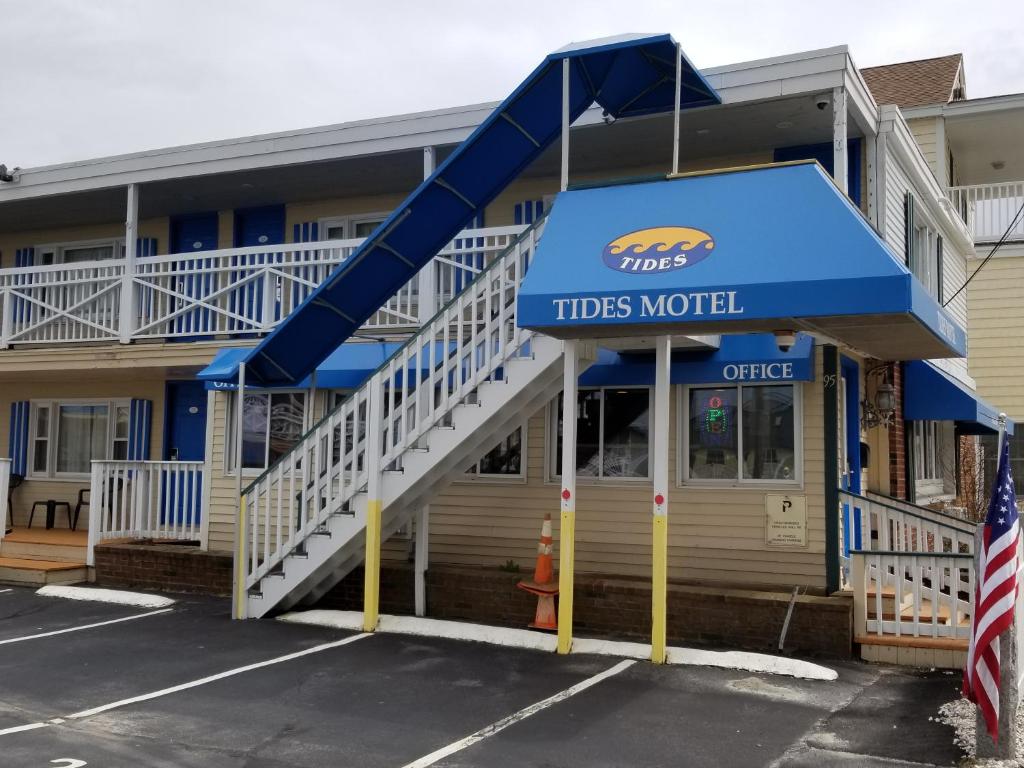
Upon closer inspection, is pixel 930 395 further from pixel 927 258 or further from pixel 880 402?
pixel 927 258

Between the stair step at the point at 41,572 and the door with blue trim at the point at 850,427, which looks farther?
the stair step at the point at 41,572

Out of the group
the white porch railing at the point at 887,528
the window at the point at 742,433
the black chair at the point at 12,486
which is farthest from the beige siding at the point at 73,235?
the white porch railing at the point at 887,528

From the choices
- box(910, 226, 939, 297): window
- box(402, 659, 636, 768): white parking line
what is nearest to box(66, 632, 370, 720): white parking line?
box(402, 659, 636, 768): white parking line

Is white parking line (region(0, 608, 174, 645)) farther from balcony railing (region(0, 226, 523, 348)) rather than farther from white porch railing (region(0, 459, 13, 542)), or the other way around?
white porch railing (region(0, 459, 13, 542))

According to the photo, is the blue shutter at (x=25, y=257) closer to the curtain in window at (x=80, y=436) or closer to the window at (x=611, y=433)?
the curtain in window at (x=80, y=436)

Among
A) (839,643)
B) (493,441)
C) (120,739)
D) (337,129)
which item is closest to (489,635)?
(493,441)

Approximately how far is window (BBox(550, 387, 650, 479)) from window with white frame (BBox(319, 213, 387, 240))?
15.0 feet

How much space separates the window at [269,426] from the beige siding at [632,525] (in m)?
1.09

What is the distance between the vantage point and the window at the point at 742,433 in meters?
10.1

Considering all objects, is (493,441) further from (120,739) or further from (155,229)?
(155,229)

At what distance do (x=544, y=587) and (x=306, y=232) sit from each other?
7.28 m

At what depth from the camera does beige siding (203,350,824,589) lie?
32.5ft

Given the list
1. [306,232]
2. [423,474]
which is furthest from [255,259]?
[423,474]

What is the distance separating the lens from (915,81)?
2152cm
